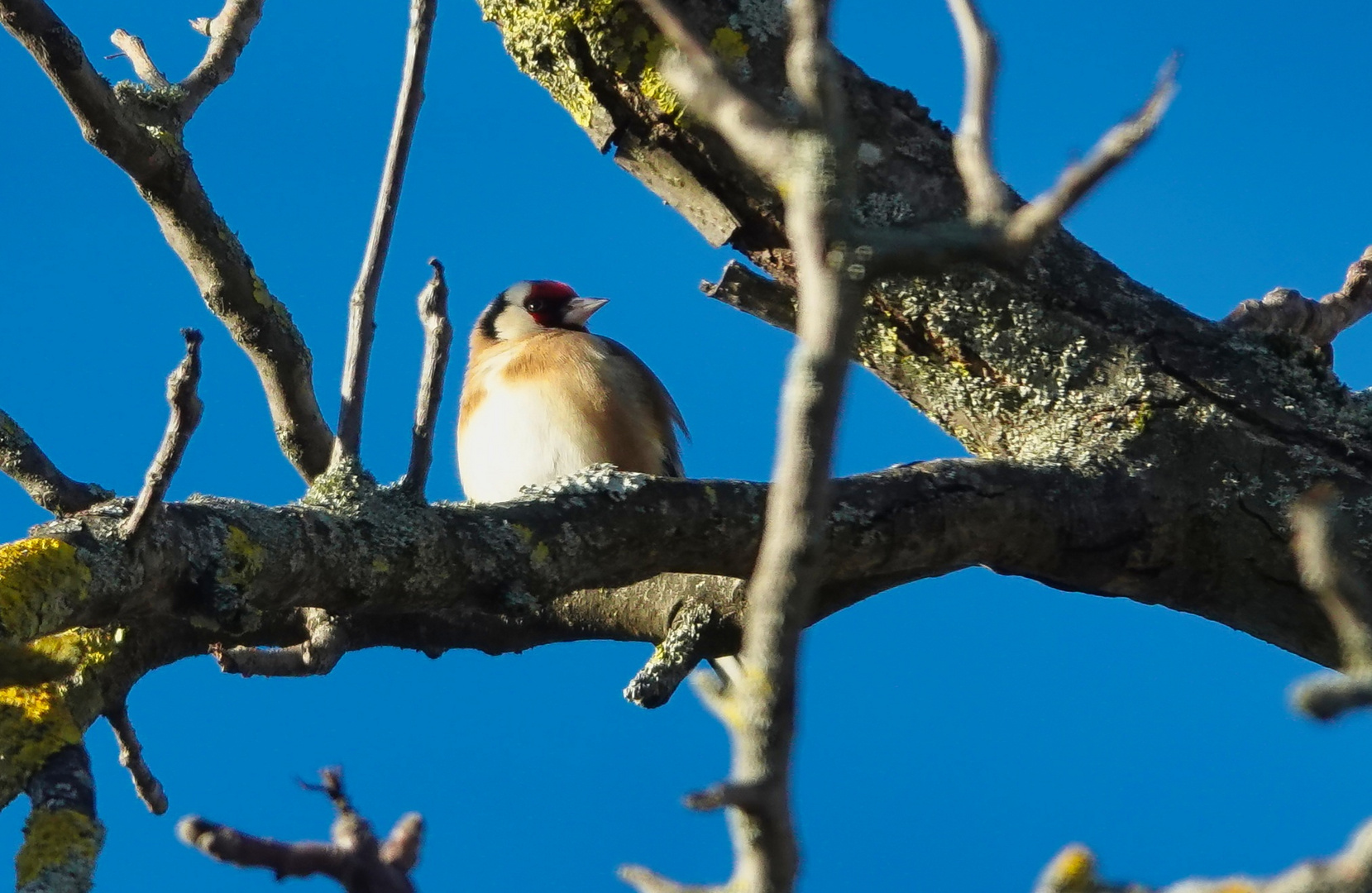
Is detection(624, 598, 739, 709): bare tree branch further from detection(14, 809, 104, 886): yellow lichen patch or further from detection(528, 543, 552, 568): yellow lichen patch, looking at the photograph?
detection(14, 809, 104, 886): yellow lichen patch

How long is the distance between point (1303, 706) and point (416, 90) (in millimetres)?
2335

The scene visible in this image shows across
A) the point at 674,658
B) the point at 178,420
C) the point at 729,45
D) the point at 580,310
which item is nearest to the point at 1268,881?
the point at 178,420

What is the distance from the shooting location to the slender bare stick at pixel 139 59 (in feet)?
12.1

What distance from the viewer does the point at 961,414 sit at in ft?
11.3

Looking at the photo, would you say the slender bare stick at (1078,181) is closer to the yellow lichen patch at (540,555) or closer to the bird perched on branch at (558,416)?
the yellow lichen patch at (540,555)

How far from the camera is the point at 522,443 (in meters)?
4.88

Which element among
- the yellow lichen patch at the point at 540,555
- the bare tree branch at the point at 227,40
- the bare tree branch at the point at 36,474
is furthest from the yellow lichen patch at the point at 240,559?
the bare tree branch at the point at 227,40

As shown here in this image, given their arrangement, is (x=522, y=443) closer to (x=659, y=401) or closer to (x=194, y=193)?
(x=659, y=401)

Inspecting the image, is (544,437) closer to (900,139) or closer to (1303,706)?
(900,139)

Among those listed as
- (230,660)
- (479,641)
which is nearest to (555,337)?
(479,641)

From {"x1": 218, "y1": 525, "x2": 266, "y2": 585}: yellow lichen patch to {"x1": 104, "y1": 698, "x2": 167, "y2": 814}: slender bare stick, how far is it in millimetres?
989

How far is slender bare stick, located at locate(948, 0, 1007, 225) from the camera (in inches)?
51.3

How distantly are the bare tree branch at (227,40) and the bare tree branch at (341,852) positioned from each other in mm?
2739

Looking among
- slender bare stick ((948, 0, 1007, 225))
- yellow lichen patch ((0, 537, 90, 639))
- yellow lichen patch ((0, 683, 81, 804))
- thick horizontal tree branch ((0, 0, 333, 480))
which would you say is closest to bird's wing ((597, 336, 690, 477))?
thick horizontal tree branch ((0, 0, 333, 480))
